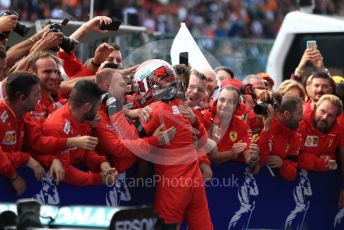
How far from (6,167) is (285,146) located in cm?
301

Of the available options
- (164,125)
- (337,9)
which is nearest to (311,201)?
(164,125)

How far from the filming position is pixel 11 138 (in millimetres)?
8102

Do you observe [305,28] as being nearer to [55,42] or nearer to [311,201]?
[311,201]

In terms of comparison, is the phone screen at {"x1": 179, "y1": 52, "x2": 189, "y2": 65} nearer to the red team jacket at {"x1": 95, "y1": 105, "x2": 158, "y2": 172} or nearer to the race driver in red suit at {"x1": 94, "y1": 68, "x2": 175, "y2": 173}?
the race driver in red suit at {"x1": 94, "y1": 68, "x2": 175, "y2": 173}

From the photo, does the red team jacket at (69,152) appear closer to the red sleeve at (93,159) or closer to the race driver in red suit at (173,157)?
the red sleeve at (93,159)

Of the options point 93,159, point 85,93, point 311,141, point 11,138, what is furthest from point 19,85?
point 311,141

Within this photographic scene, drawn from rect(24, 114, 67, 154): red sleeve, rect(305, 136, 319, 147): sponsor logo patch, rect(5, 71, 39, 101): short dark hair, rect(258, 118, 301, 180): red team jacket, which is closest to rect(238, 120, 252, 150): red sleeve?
rect(258, 118, 301, 180): red team jacket

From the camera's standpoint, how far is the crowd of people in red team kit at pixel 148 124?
8172 mm

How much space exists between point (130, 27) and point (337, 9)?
44.7ft

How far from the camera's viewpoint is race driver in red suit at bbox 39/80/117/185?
8.20 m

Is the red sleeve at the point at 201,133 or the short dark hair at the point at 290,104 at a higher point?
the short dark hair at the point at 290,104

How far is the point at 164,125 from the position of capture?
8.74m

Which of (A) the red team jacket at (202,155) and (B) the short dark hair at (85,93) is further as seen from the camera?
(A) the red team jacket at (202,155)

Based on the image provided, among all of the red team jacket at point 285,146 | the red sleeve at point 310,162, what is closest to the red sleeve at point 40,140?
the red team jacket at point 285,146
